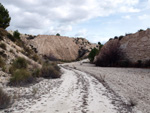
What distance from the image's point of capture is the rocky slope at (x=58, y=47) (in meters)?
67.6

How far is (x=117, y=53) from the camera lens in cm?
2745

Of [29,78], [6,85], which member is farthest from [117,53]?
[6,85]

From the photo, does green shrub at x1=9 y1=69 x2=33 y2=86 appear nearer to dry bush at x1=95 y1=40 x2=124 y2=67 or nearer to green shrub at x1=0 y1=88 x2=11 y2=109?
green shrub at x1=0 y1=88 x2=11 y2=109

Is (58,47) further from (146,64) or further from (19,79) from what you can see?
(19,79)

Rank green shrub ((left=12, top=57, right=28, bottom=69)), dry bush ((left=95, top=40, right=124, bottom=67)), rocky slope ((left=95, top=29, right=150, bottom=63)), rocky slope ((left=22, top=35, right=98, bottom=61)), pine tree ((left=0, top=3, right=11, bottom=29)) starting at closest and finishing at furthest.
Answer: green shrub ((left=12, top=57, right=28, bottom=69)), rocky slope ((left=95, top=29, right=150, bottom=63)), dry bush ((left=95, top=40, right=124, bottom=67)), pine tree ((left=0, top=3, right=11, bottom=29)), rocky slope ((left=22, top=35, right=98, bottom=61))

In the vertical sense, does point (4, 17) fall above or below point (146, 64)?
above

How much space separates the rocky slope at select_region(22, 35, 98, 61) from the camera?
67.6 metres

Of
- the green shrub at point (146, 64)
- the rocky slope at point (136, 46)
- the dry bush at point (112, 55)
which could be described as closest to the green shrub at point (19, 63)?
the green shrub at point (146, 64)

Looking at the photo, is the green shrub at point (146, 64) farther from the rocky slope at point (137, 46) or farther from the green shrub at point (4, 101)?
the green shrub at point (4, 101)

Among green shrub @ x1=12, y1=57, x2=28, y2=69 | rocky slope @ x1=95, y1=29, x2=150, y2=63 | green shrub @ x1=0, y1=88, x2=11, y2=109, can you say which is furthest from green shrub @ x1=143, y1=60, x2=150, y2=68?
green shrub @ x1=0, y1=88, x2=11, y2=109

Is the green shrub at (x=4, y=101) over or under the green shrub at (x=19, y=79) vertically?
under

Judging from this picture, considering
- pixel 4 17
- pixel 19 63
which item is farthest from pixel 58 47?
pixel 19 63

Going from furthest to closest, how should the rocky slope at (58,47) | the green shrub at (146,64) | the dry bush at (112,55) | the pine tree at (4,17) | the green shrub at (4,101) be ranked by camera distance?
1. the rocky slope at (58,47)
2. the pine tree at (4,17)
3. the dry bush at (112,55)
4. the green shrub at (146,64)
5. the green shrub at (4,101)

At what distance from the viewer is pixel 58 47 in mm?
72500
